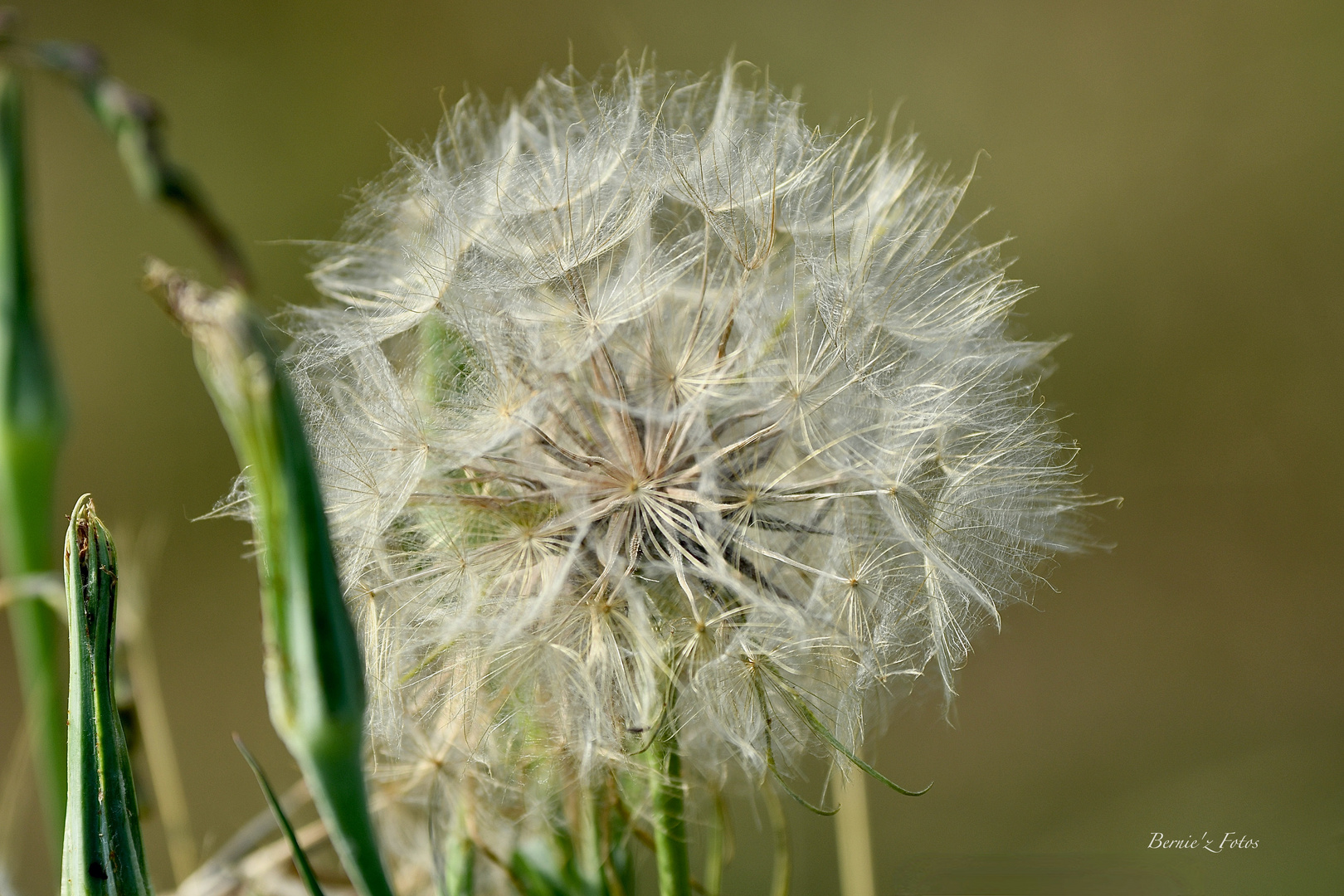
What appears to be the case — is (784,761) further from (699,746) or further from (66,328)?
(66,328)

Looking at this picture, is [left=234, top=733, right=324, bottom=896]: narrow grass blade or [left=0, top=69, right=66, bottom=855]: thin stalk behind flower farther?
[left=0, top=69, right=66, bottom=855]: thin stalk behind flower

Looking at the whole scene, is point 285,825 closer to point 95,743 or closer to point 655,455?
point 95,743

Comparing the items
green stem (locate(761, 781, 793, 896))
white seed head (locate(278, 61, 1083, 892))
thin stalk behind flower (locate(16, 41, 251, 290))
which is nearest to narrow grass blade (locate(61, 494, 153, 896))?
thin stalk behind flower (locate(16, 41, 251, 290))

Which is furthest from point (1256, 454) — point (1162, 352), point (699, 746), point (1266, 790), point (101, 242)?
point (101, 242)

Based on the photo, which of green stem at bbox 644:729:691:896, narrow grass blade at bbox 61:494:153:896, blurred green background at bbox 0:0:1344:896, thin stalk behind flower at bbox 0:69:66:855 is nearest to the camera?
narrow grass blade at bbox 61:494:153:896

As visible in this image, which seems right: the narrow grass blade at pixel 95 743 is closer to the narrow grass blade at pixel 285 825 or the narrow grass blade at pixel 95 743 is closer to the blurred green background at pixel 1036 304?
the narrow grass blade at pixel 285 825

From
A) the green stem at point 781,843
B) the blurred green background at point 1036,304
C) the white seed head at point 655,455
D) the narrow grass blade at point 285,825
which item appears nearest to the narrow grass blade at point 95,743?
the narrow grass blade at point 285,825

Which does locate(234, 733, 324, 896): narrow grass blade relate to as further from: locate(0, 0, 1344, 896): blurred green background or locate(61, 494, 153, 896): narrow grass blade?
locate(0, 0, 1344, 896): blurred green background
